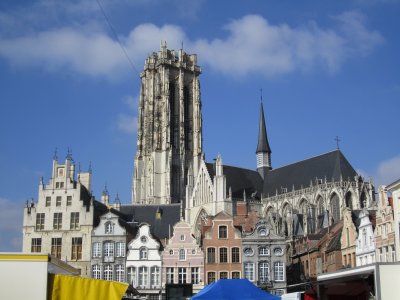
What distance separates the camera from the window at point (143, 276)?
163 feet

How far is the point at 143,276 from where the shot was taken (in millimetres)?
49719

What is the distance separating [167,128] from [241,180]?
16.8 metres

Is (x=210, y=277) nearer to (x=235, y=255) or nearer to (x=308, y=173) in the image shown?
(x=235, y=255)

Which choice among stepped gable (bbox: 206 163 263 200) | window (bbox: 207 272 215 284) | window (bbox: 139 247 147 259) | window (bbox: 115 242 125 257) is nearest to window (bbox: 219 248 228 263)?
window (bbox: 207 272 215 284)

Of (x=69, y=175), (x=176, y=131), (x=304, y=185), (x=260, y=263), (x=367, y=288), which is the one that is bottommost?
(x=367, y=288)

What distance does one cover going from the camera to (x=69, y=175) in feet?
171

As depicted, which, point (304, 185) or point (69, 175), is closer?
point (69, 175)

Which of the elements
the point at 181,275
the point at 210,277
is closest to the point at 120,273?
the point at 181,275

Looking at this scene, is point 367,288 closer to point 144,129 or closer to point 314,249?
point 314,249

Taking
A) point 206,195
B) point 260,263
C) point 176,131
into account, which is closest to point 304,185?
point 206,195

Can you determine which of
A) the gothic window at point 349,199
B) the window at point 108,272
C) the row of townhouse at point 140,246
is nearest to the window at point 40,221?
the row of townhouse at point 140,246

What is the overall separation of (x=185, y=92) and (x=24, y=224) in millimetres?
58643

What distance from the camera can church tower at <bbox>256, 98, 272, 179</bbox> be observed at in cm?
9781

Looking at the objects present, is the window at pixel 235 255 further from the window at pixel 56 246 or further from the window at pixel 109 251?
the window at pixel 56 246
